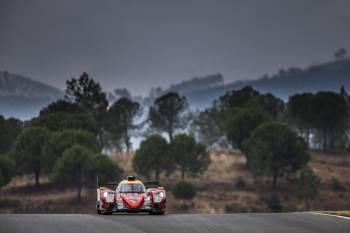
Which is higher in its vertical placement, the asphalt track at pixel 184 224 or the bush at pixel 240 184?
the bush at pixel 240 184

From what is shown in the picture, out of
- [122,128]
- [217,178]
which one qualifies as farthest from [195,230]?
[122,128]

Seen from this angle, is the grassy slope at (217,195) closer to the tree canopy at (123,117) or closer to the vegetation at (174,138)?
the vegetation at (174,138)

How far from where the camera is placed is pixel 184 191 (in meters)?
115

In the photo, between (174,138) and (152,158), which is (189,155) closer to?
(174,138)

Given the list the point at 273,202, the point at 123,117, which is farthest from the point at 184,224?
the point at 123,117

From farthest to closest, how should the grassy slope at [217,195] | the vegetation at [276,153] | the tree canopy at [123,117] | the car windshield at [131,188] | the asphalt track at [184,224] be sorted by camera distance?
1. the tree canopy at [123,117]
2. the vegetation at [276,153]
3. the grassy slope at [217,195]
4. the car windshield at [131,188]
5. the asphalt track at [184,224]

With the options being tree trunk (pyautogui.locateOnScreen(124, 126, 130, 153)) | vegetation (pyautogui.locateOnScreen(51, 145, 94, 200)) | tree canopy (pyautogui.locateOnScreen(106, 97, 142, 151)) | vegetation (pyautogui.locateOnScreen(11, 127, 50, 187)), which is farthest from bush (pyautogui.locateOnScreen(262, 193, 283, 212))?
tree trunk (pyautogui.locateOnScreen(124, 126, 130, 153))

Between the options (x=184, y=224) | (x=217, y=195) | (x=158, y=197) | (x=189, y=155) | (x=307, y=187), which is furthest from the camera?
(x=189, y=155)

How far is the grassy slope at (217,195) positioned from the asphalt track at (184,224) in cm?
8163

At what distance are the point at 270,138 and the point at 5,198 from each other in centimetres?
4756

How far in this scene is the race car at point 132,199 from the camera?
32188 millimetres

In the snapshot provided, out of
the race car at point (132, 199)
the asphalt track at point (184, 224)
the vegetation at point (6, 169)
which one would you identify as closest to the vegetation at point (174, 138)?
the vegetation at point (6, 169)

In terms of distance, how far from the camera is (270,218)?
28734 millimetres

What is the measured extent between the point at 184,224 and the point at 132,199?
21.9 ft
